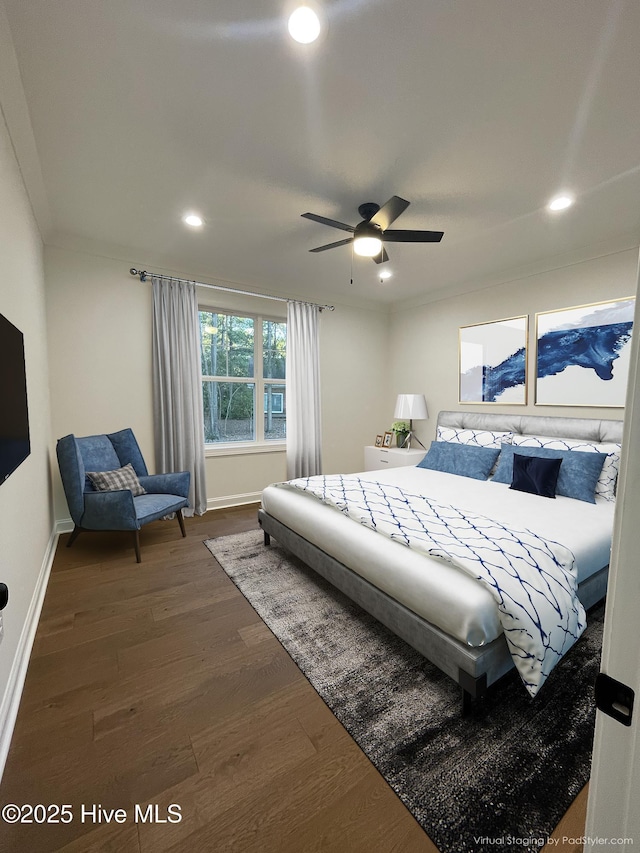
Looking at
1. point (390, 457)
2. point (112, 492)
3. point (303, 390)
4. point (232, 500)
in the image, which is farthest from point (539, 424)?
point (112, 492)

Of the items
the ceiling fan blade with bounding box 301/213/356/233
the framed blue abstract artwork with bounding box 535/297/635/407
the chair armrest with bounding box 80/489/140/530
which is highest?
the ceiling fan blade with bounding box 301/213/356/233

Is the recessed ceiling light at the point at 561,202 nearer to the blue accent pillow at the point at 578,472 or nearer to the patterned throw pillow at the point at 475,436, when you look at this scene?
the blue accent pillow at the point at 578,472

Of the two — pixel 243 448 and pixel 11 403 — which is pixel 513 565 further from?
pixel 243 448

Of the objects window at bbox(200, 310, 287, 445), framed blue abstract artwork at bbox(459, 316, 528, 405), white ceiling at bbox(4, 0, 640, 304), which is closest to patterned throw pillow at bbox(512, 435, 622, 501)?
framed blue abstract artwork at bbox(459, 316, 528, 405)

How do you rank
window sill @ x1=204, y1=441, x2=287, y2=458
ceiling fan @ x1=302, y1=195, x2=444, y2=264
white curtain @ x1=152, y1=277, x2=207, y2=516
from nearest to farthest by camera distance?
ceiling fan @ x1=302, y1=195, x2=444, y2=264, white curtain @ x1=152, y1=277, x2=207, y2=516, window sill @ x1=204, y1=441, x2=287, y2=458

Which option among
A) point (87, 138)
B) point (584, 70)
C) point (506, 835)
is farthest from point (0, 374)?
point (584, 70)

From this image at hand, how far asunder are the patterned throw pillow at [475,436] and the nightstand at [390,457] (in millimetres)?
421

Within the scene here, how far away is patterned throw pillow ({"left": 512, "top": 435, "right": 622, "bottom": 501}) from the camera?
288cm

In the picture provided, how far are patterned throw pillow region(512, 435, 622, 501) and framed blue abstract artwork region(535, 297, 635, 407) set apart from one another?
1.43ft

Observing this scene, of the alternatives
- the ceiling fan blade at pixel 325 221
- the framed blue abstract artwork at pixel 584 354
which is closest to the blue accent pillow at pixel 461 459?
the framed blue abstract artwork at pixel 584 354

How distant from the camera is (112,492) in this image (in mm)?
2955

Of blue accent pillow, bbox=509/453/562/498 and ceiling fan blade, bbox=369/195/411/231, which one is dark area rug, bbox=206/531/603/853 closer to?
blue accent pillow, bbox=509/453/562/498

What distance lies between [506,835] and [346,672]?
0.81 metres

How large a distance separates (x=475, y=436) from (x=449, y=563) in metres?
2.54
